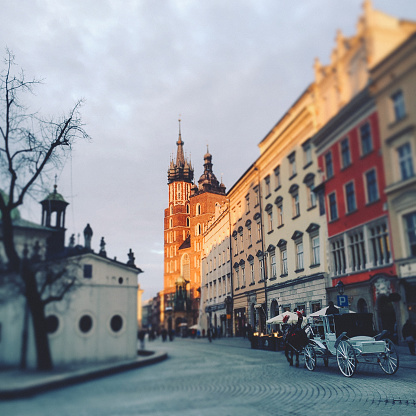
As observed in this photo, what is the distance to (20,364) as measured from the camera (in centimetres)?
234

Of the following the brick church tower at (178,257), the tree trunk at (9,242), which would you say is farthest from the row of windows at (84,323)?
the brick church tower at (178,257)

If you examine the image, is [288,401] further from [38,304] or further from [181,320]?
[38,304]

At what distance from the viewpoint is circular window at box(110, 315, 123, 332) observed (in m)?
2.78

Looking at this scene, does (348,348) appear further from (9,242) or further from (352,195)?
(9,242)

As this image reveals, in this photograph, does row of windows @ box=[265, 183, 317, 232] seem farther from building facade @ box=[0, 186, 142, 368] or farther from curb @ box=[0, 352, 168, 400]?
curb @ box=[0, 352, 168, 400]

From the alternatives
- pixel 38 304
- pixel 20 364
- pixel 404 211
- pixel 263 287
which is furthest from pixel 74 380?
pixel 263 287

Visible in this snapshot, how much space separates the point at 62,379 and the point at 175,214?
2.32 meters

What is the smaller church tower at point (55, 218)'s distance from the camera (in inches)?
114

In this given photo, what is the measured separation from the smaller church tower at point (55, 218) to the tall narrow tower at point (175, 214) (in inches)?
32.7

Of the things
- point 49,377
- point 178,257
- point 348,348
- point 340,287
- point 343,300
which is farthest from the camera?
A: point 348,348

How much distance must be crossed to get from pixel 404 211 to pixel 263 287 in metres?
2.67

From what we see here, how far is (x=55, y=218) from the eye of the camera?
3.01 m

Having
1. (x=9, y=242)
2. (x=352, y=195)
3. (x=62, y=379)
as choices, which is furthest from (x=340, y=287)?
(x=9, y=242)

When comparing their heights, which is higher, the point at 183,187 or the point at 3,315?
the point at 183,187
